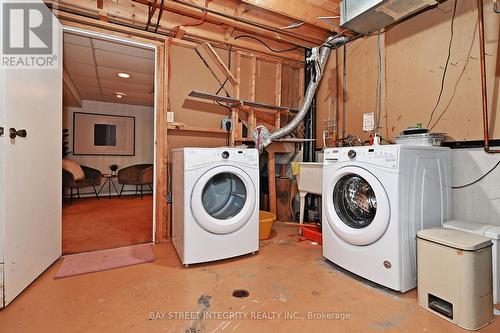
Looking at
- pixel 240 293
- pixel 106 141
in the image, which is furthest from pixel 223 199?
pixel 106 141

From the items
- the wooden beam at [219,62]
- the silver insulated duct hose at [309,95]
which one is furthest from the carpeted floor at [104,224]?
the wooden beam at [219,62]

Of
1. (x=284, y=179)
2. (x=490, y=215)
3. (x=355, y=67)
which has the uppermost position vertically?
(x=355, y=67)

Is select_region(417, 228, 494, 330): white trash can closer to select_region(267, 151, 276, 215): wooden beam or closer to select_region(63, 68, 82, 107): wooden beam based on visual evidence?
select_region(267, 151, 276, 215): wooden beam

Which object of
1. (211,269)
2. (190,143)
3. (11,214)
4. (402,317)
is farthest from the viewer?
(190,143)

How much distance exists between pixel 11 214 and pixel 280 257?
1885mm

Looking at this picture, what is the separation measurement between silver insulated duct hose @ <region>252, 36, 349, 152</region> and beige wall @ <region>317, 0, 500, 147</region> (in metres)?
0.24

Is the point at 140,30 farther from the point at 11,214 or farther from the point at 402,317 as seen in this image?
the point at 402,317

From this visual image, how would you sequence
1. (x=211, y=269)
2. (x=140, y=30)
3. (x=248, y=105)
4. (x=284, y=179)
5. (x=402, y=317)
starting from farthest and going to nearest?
1. (x=284, y=179)
2. (x=248, y=105)
3. (x=140, y=30)
4. (x=211, y=269)
5. (x=402, y=317)

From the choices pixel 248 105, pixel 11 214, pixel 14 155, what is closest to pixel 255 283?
pixel 11 214

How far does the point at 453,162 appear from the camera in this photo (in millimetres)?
1966

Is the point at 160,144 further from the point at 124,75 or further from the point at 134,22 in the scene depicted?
the point at 124,75

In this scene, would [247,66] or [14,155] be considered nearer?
[14,155]

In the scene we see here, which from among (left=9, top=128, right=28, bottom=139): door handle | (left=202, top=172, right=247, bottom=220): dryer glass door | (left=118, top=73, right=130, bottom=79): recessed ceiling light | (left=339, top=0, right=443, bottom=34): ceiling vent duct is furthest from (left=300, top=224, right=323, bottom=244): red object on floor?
(left=118, top=73, right=130, bottom=79): recessed ceiling light

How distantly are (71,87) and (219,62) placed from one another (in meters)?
3.01
